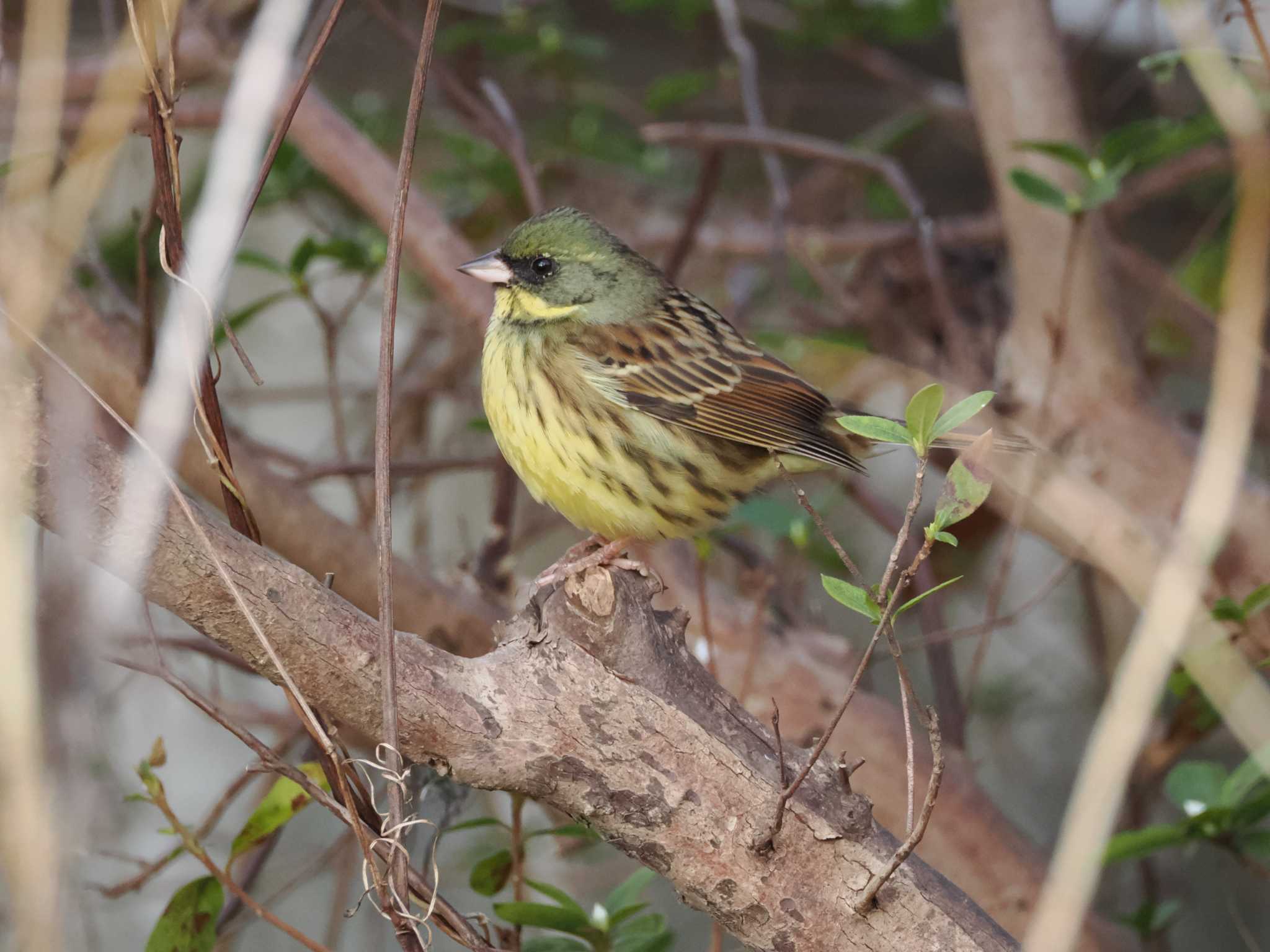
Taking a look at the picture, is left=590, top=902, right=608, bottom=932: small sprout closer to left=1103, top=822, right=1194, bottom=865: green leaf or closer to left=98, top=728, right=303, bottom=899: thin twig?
left=98, top=728, right=303, bottom=899: thin twig

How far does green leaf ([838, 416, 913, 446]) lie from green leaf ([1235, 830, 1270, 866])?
37.7 inches

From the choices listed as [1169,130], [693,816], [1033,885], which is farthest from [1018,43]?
[693,816]

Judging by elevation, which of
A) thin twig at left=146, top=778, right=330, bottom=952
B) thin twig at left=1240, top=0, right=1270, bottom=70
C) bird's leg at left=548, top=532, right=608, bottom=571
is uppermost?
thin twig at left=1240, top=0, right=1270, bottom=70

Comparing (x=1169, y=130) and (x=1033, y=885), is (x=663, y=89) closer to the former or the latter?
(x=1169, y=130)

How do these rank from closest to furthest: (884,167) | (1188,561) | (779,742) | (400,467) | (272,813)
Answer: (779,742) → (1188,561) → (272,813) → (400,467) → (884,167)

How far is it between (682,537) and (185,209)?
183cm

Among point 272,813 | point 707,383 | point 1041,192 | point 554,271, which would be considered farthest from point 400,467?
point 1041,192

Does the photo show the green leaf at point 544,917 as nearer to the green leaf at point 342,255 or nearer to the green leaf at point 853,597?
the green leaf at point 853,597

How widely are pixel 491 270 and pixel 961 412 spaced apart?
1441 mm

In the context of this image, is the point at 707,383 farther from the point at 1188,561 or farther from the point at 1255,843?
the point at 1255,843

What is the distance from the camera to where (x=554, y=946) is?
1837 mm

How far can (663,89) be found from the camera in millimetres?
3387

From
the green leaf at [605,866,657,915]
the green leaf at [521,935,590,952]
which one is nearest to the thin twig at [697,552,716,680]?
the green leaf at [605,866,657,915]

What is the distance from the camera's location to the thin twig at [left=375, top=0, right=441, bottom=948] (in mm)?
1331
